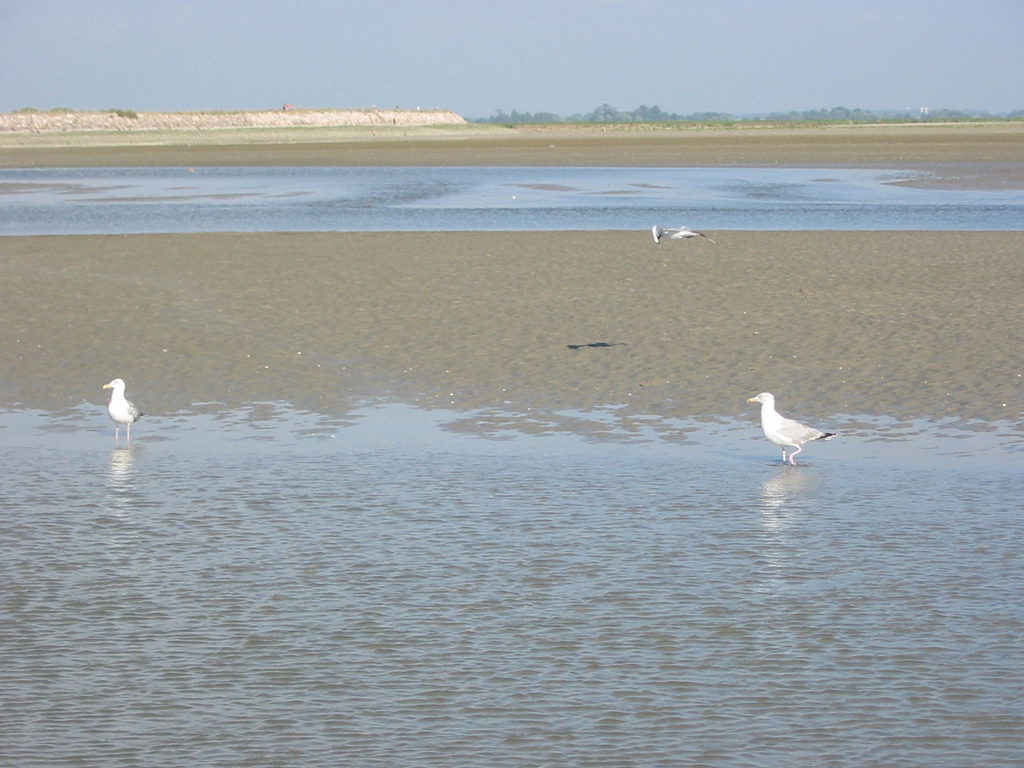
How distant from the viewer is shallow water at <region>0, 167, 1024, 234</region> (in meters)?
29.6

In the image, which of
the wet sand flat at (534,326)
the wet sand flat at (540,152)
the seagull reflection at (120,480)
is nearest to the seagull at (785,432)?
the wet sand flat at (534,326)

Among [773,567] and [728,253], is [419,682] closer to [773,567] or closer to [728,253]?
[773,567]

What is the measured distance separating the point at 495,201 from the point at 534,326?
2013 centimetres

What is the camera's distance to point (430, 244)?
25047 mm

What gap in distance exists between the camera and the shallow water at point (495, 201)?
2959 cm

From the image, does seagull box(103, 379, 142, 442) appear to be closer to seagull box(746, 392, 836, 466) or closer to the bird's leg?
seagull box(746, 392, 836, 466)

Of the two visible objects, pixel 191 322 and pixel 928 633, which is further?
pixel 191 322

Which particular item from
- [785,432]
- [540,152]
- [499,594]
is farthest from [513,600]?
[540,152]

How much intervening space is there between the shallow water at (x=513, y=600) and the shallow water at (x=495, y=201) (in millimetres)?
17779

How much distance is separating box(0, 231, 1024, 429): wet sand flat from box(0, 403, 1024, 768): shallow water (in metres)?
1.80

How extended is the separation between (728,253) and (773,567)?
15460 millimetres

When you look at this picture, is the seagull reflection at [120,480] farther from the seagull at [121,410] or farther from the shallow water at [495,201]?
the shallow water at [495,201]

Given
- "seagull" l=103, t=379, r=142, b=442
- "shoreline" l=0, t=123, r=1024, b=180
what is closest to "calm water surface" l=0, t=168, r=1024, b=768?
"seagull" l=103, t=379, r=142, b=442

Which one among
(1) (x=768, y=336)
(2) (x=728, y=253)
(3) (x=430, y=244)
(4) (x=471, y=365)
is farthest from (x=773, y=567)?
(3) (x=430, y=244)
